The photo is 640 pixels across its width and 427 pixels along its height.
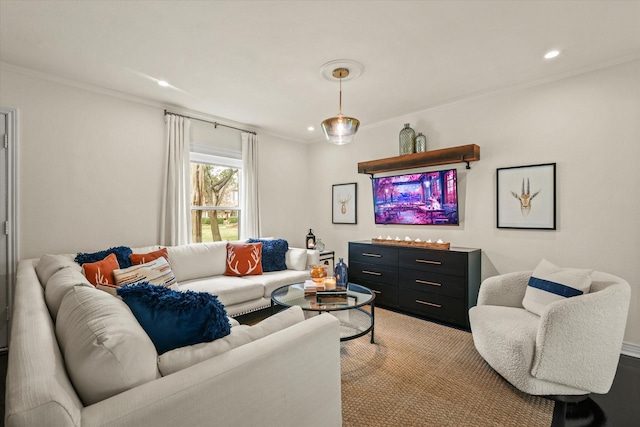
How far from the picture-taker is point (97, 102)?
10.6 feet

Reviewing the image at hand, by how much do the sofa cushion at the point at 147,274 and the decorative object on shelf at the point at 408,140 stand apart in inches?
120

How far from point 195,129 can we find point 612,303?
4.42 m

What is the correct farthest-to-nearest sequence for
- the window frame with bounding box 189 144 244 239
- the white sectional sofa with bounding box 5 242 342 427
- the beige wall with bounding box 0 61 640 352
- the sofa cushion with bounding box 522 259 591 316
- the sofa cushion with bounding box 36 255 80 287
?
the window frame with bounding box 189 144 244 239, the beige wall with bounding box 0 61 640 352, the sofa cushion with bounding box 522 259 591 316, the sofa cushion with bounding box 36 255 80 287, the white sectional sofa with bounding box 5 242 342 427

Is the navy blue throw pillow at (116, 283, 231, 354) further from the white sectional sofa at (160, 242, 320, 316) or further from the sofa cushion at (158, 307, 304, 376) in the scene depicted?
the white sectional sofa at (160, 242, 320, 316)

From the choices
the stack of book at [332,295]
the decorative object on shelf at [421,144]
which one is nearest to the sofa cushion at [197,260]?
the stack of book at [332,295]

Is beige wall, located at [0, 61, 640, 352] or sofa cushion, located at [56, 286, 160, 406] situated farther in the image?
beige wall, located at [0, 61, 640, 352]

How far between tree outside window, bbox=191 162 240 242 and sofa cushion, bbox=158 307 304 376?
120 inches

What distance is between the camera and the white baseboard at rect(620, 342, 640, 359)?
2.62 metres

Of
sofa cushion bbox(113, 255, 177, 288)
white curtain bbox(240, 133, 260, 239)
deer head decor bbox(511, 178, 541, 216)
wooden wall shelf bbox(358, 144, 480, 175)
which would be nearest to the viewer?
sofa cushion bbox(113, 255, 177, 288)

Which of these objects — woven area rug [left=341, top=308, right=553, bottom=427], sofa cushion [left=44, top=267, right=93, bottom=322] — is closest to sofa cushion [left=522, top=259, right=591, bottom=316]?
woven area rug [left=341, top=308, right=553, bottom=427]

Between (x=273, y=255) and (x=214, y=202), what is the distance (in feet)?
4.04

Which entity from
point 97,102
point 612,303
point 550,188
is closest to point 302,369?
point 612,303

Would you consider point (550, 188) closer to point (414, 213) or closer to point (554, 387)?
point (414, 213)

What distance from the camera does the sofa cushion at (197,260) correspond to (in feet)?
11.2
